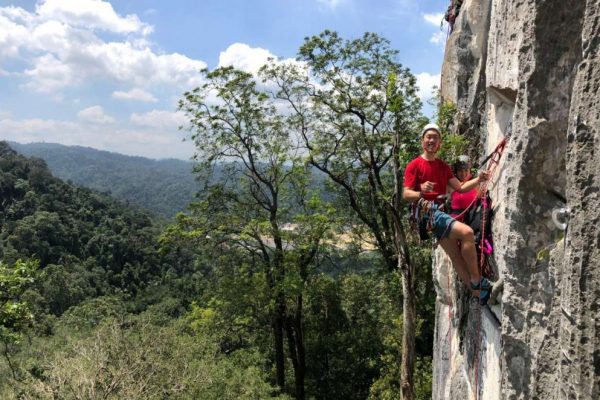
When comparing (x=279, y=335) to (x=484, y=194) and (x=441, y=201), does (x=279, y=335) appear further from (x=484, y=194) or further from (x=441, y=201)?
(x=484, y=194)

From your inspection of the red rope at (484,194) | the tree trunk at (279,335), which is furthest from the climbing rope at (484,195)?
the tree trunk at (279,335)

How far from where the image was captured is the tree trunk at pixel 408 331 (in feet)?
26.2

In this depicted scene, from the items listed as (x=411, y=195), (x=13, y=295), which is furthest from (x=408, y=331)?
(x=13, y=295)

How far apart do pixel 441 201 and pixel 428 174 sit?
14.8 inches

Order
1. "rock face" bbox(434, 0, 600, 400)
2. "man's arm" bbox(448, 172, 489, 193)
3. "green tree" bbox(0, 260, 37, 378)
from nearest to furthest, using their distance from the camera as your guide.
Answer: "rock face" bbox(434, 0, 600, 400)
"man's arm" bbox(448, 172, 489, 193)
"green tree" bbox(0, 260, 37, 378)

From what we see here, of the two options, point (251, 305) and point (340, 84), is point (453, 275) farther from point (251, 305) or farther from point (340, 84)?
point (251, 305)

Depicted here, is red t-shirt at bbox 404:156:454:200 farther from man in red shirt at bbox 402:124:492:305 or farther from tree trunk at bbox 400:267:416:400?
tree trunk at bbox 400:267:416:400

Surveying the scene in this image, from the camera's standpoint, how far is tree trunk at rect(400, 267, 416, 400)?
7.99 meters

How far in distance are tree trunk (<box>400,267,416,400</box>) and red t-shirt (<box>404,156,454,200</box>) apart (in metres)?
2.81

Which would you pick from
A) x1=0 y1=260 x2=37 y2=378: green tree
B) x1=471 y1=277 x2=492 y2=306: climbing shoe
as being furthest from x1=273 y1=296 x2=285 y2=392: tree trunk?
x1=471 y1=277 x2=492 y2=306: climbing shoe

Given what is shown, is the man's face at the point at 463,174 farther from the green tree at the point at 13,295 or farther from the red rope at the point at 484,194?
the green tree at the point at 13,295

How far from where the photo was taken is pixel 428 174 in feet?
17.9

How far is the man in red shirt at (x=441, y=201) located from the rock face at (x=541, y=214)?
11.3 inches

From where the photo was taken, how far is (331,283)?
71.6 feet
